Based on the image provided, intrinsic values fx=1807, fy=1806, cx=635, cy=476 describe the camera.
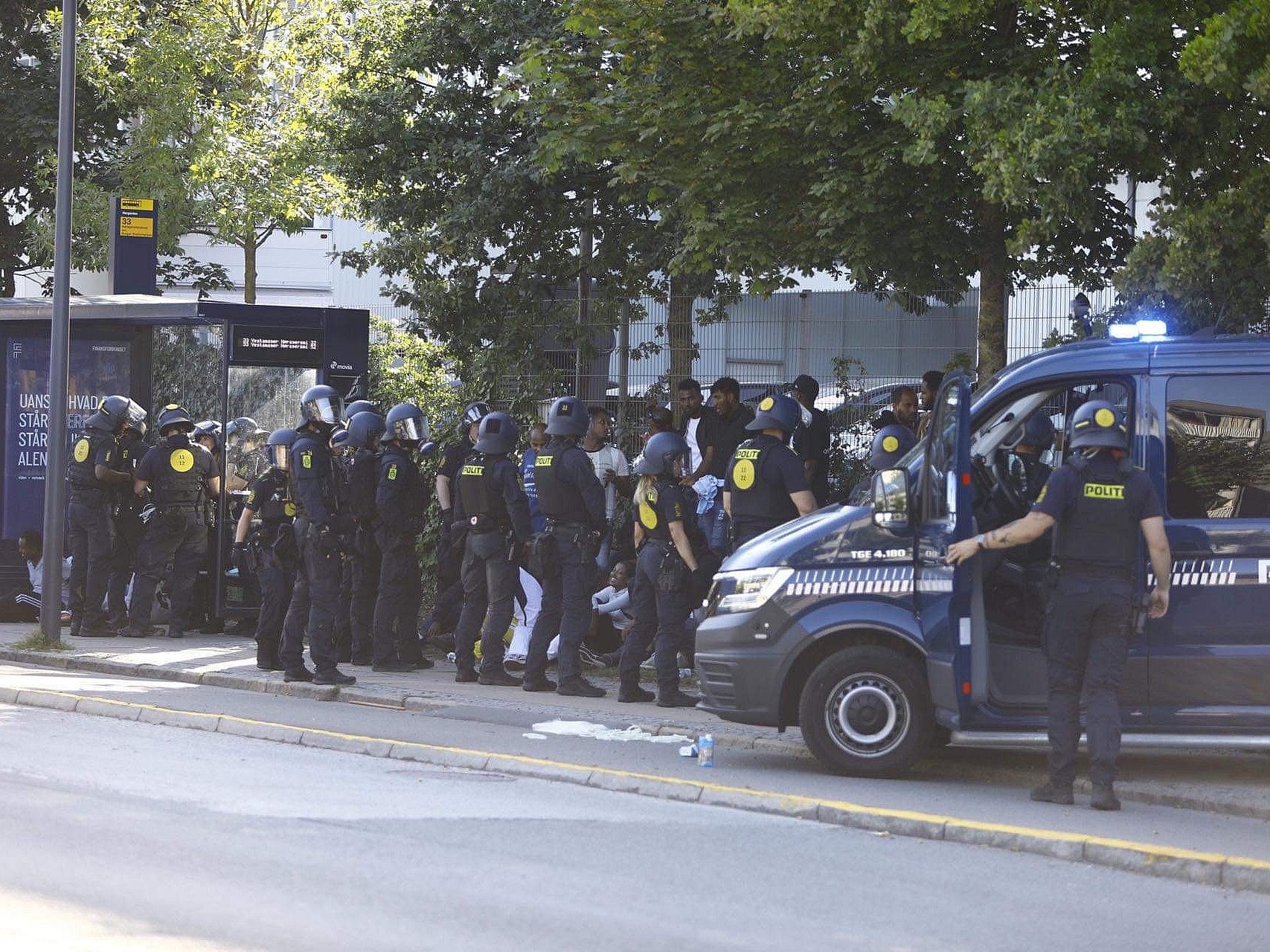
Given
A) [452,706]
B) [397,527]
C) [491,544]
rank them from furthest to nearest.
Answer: [397,527], [491,544], [452,706]

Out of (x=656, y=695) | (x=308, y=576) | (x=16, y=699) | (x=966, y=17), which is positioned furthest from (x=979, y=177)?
(x=16, y=699)

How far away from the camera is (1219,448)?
8898 mm

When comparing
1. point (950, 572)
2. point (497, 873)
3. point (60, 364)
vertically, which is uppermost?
point (60, 364)

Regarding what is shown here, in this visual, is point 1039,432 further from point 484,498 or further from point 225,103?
point 225,103

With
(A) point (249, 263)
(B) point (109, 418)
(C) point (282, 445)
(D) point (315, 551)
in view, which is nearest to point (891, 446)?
(D) point (315, 551)

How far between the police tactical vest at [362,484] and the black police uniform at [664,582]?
2551mm

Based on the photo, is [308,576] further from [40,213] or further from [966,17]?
[40,213]

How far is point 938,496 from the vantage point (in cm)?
888

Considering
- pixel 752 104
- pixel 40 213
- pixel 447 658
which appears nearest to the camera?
pixel 752 104

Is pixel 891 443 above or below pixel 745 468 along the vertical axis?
above

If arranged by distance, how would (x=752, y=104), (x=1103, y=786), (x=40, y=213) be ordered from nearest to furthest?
1. (x=1103, y=786)
2. (x=752, y=104)
3. (x=40, y=213)

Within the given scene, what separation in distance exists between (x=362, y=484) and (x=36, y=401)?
5.36 meters

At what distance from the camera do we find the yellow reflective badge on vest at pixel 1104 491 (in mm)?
8320

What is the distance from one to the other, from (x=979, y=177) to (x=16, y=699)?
25.1 feet
